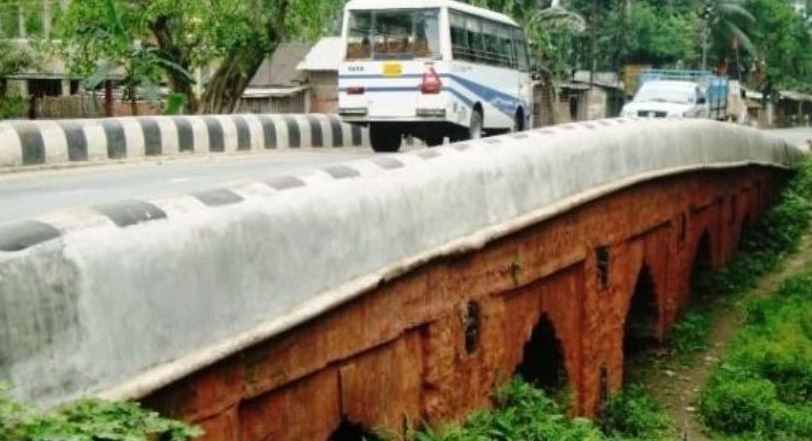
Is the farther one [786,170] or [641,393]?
[786,170]

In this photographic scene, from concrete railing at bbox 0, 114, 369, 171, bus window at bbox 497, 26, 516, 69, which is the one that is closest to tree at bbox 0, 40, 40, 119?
concrete railing at bbox 0, 114, 369, 171

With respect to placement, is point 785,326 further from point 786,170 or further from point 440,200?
point 440,200

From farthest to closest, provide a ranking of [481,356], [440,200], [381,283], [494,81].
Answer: [494,81]
[481,356]
[440,200]
[381,283]

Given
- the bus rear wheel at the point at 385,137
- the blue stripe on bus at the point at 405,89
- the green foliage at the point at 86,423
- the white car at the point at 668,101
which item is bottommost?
the white car at the point at 668,101

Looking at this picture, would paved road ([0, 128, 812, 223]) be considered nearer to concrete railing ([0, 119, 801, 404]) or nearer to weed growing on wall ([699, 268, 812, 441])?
concrete railing ([0, 119, 801, 404])

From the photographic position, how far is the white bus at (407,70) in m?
14.5

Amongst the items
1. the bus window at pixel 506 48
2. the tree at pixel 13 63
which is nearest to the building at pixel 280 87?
the tree at pixel 13 63

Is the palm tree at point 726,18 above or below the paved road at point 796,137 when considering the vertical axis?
above

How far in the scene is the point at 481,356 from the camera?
7.24 m

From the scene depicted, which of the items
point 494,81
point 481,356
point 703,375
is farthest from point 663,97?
point 481,356

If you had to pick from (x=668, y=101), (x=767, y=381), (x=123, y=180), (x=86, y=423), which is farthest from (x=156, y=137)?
(x=668, y=101)

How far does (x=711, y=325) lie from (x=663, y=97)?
1398 centimetres

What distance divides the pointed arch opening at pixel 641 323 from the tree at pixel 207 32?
802cm

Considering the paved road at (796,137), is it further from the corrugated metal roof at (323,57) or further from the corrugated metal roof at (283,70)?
the corrugated metal roof at (283,70)
